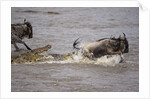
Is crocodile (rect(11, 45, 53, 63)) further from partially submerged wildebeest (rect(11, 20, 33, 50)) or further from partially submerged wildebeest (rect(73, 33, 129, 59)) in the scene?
partially submerged wildebeest (rect(73, 33, 129, 59))

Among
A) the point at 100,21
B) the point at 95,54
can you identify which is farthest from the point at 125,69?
the point at 100,21

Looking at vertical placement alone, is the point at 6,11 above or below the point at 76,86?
above

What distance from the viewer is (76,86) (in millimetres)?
3443

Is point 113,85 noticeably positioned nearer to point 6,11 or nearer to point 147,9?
point 147,9

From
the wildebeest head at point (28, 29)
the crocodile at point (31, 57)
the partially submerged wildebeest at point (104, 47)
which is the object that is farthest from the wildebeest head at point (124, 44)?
the wildebeest head at point (28, 29)

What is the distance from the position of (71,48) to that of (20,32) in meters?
0.58

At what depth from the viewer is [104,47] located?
11.6 ft

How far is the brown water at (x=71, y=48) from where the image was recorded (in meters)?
3.45

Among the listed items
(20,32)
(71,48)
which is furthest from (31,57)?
(71,48)

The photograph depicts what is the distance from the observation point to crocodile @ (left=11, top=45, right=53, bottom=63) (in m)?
3.48

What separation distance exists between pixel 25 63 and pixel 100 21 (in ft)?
3.00

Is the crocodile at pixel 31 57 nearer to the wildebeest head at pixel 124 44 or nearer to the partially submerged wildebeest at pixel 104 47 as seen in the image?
the partially submerged wildebeest at pixel 104 47

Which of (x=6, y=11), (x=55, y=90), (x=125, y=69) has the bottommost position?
(x=55, y=90)

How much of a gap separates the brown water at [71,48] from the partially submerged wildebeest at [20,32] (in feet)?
0.17
